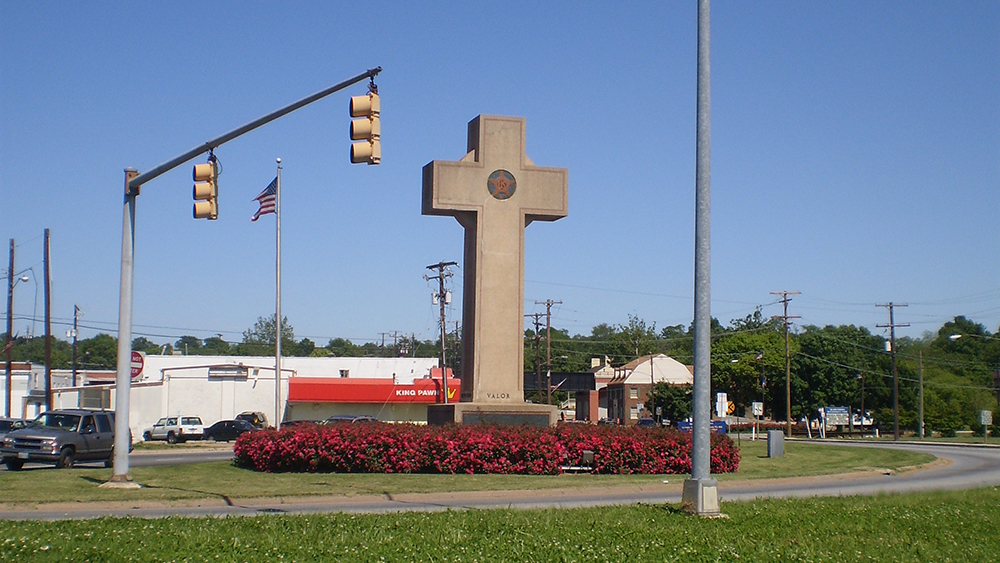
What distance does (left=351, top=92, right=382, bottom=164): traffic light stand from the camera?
1523cm

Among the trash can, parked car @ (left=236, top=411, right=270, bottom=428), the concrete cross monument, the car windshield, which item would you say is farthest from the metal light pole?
parked car @ (left=236, top=411, right=270, bottom=428)

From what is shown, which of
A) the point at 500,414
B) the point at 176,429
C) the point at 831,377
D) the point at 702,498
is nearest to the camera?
the point at 702,498

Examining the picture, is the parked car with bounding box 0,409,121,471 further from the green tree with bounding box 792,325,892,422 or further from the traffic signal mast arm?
the green tree with bounding box 792,325,892,422

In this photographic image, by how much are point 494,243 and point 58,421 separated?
1476 centimetres

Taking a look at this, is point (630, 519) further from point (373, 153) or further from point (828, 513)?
point (373, 153)

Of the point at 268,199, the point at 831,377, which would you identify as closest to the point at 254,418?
the point at 268,199

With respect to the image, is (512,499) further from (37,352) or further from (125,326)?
(37,352)

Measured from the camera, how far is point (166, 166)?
61.6 feet

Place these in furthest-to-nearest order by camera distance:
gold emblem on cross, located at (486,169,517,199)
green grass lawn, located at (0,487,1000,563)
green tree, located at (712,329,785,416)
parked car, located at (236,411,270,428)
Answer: green tree, located at (712,329,785,416), parked car, located at (236,411,270,428), gold emblem on cross, located at (486,169,517,199), green grass lawn, located at (0,487,1000,563)

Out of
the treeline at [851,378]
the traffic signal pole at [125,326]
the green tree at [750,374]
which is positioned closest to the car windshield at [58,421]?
the traffic signal pole at [125,326]

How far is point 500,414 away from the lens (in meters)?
25.9

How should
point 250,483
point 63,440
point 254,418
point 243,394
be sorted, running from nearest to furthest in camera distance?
point 250,483 < point 63,440 < point 254,418 < point 243,394

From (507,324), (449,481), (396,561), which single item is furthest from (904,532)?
(507,324)

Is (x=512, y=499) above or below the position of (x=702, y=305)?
below
